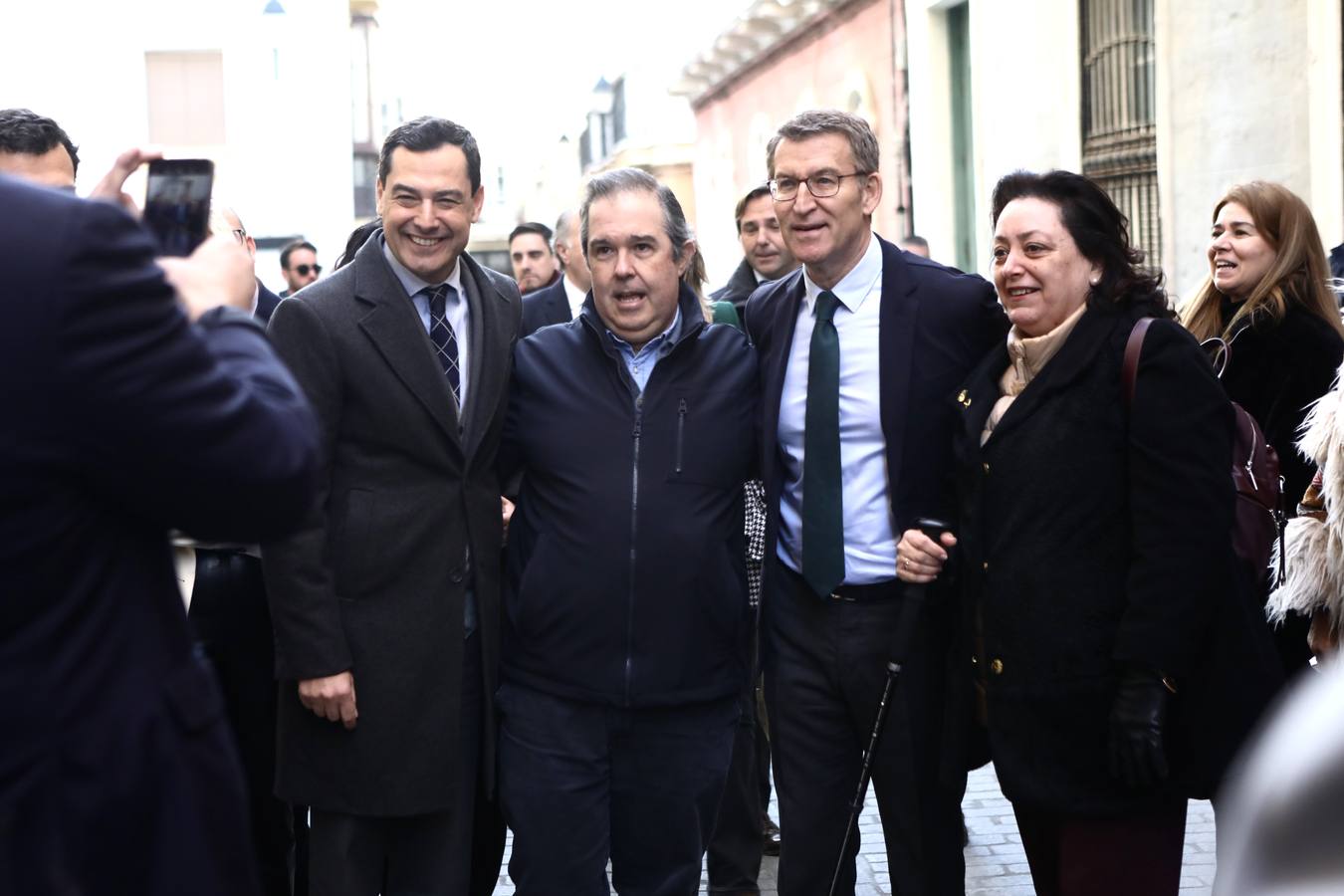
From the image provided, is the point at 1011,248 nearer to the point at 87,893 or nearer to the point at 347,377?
the point at 347,377

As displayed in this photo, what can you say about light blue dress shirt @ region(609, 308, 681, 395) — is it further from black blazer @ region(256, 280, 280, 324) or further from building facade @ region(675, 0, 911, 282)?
building facade @ region(675, 0, 911, 282)

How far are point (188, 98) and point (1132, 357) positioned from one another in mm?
28497

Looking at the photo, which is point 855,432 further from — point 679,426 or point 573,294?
point 573,294

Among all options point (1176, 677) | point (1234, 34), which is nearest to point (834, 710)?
point (1176, 677)

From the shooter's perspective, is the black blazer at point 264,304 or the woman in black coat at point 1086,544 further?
the black blazer at point 264,304

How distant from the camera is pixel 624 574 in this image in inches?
161

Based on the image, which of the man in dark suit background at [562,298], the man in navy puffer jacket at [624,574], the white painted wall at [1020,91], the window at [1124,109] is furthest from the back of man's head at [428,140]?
the white painted wall at [1020,91]

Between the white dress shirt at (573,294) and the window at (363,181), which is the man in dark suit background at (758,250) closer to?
the white dress shirt at (573,294)

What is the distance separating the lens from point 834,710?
14.1 ft

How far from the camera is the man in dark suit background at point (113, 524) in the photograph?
1.94m

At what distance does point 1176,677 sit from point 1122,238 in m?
1.06

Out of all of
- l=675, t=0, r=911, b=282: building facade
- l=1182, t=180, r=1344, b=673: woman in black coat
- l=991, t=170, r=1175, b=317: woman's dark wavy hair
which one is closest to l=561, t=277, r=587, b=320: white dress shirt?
l=1182, t=180, r=1344, b=673: woman in black coat

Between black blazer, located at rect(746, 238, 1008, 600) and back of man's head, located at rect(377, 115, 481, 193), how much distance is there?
895 mm

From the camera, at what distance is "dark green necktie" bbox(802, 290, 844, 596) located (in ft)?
13.7
